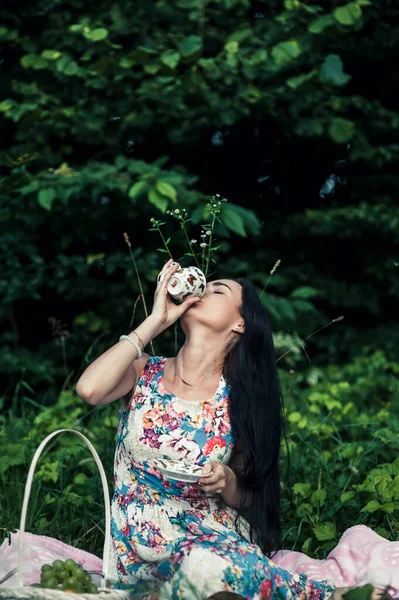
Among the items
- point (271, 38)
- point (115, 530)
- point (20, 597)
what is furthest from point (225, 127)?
point (20, 597)

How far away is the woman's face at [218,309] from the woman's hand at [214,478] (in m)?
0.48

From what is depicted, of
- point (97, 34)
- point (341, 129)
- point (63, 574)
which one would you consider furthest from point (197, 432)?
point (341, 129)

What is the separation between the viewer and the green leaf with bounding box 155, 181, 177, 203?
14.6 feet

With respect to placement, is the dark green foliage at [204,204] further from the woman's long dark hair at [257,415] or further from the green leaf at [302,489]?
the woman's long dark hair at [257,415]

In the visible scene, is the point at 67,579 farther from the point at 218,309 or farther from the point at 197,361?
the point at 218,309

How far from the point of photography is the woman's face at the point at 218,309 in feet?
9.87

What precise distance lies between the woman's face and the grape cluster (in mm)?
906

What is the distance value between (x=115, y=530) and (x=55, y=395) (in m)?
3.36

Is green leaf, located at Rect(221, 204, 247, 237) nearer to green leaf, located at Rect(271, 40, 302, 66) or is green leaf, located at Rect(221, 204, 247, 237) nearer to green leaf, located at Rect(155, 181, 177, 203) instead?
green leaf, located at Rect(155, 181, 177, 203)

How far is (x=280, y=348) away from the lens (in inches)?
251

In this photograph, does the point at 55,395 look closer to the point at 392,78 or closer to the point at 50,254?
the point at 50,254

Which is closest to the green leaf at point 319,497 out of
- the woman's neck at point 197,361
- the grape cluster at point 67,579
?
the woman's neck at point 197,361

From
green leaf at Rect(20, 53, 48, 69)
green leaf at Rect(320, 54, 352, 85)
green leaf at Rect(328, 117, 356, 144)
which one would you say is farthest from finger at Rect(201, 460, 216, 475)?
green leaf at Rect(328, 117, 356, 144)

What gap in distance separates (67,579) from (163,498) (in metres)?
0.54
